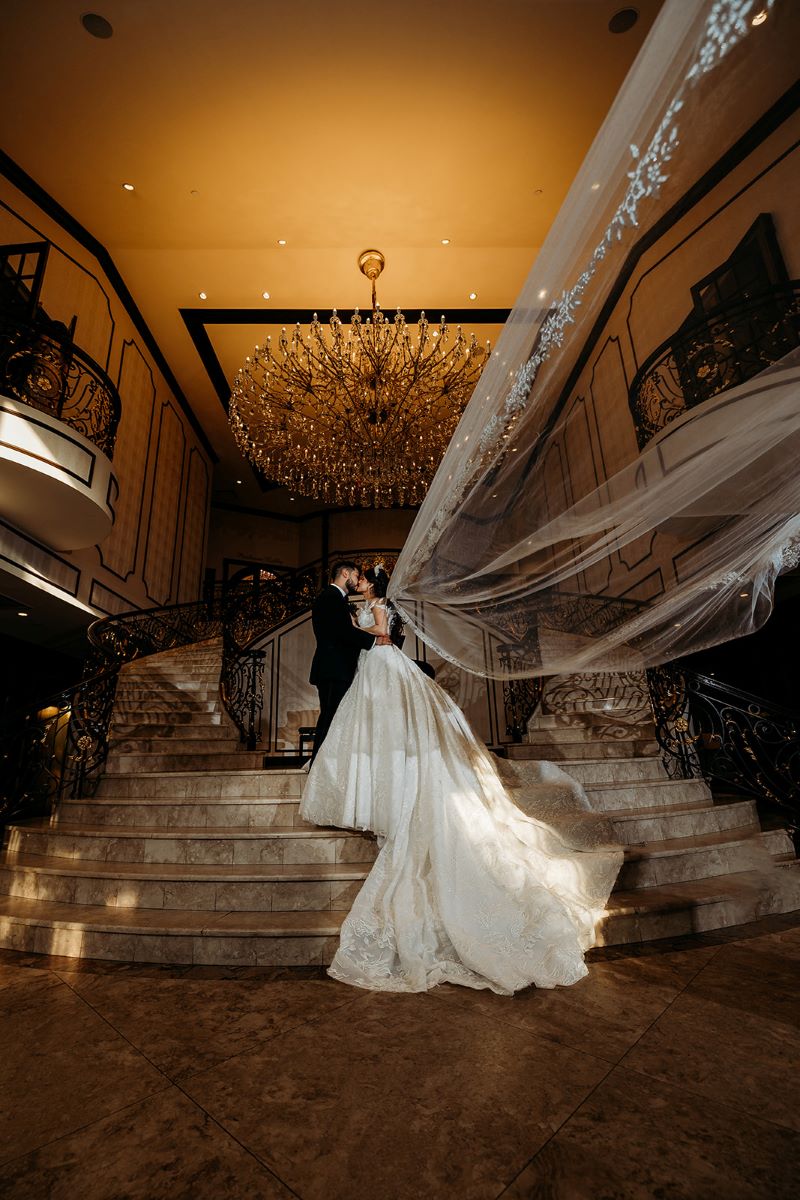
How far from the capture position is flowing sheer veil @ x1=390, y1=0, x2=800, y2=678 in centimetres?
93

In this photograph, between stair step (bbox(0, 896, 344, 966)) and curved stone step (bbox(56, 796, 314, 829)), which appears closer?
stair step (bbox(0, 896, 344, 966))

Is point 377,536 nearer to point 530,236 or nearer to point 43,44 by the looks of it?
point 530,236

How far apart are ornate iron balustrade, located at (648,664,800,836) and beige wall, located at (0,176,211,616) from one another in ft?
19.4

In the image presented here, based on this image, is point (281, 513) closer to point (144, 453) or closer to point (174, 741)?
point (144, 453)

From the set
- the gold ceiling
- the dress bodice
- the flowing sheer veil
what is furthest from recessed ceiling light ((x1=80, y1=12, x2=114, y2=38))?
the flowing sheer veil

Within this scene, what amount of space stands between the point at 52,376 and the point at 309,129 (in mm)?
3451

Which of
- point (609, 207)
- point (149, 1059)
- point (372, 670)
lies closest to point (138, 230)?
point (372, 670)

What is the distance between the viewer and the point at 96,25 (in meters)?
4.58

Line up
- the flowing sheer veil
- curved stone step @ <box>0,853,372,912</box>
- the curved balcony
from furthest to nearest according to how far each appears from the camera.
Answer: the curved balcony, curved stone step @ <box>0,853,372,912</box>, the flowing sheer veil

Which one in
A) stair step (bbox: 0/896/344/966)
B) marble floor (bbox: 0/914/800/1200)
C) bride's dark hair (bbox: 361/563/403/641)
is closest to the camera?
marble floor (bbox: 0/914/800/1200)

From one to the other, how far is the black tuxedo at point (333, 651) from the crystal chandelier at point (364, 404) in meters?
2.94

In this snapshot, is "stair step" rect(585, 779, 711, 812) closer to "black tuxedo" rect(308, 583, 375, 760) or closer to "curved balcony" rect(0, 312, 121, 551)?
"black tuxedo" rect(308, 583, 375, 760)

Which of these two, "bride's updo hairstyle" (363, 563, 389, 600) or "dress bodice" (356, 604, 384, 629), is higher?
"bride's updo hairstyle" (363, 563, 389, 600)

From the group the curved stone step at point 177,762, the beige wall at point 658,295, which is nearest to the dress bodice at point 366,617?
the beige wall at point 658,295
